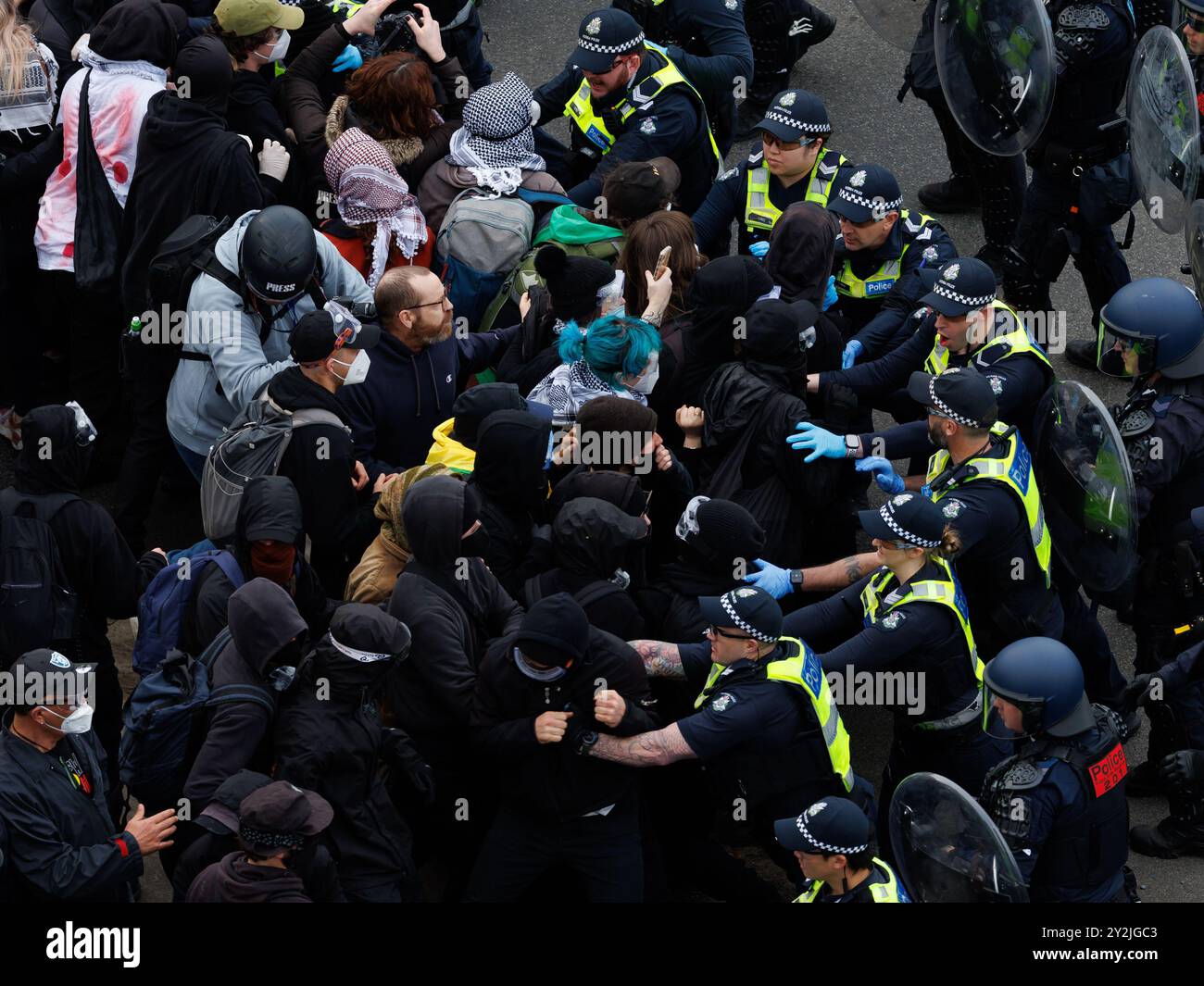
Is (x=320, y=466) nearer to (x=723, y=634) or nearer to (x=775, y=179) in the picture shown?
(x=723, y=634)

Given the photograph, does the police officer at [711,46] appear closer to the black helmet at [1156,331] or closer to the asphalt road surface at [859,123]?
the asphalt road surface at [859,123]

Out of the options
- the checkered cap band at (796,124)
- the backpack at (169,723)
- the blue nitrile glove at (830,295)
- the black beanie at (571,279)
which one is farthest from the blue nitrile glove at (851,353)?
the backpack at (169,723)

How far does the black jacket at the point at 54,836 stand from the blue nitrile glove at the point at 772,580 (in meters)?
2.31

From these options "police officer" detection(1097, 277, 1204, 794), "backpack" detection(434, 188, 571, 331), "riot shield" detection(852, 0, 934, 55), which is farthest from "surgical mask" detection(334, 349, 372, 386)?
"riot shield" detection(852, 0, 934, 55)

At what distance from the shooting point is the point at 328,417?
5719 millimetres

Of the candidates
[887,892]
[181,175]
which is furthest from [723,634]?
[181,175]

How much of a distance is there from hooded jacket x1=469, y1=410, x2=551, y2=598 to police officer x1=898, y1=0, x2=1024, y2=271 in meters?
3.65

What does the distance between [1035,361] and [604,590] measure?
7.15 ft

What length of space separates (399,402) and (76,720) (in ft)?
6.12

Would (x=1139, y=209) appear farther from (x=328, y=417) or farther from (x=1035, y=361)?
(x=328, y=417)

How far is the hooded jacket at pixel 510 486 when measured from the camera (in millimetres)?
5547

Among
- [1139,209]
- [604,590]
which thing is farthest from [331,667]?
[1139,209]

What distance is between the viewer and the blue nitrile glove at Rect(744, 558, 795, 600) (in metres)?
5.95

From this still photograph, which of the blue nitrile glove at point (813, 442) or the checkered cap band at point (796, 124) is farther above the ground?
the checkered cap band at point (796, 124)
